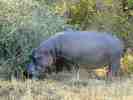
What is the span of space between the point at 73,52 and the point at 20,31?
1.33m

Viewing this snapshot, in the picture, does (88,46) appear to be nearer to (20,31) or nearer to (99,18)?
(20,31)

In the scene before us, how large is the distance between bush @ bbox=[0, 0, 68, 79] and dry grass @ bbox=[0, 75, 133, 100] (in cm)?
118

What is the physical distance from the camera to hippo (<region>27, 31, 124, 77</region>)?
9.24 m

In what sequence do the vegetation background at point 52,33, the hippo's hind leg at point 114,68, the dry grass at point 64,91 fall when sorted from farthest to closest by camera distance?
the hippo's hind leg at point 114,68 → the vegetation background at point 52,33 → the dry grass at point 64,91

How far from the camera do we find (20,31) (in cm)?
970

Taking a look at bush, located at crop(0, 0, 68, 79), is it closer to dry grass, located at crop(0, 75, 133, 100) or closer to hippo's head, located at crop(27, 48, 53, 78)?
hippo's head, located at crop(27, 48, 53, 78)

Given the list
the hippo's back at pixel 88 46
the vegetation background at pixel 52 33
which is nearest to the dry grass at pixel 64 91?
the vegetation background at pixel 52 33

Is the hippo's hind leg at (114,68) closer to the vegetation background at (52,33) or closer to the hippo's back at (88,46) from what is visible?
the hippo's back at (88,46)

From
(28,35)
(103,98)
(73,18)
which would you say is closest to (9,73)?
(28,35)

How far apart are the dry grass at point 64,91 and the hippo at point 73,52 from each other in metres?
0.81

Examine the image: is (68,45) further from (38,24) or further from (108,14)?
(108,14)

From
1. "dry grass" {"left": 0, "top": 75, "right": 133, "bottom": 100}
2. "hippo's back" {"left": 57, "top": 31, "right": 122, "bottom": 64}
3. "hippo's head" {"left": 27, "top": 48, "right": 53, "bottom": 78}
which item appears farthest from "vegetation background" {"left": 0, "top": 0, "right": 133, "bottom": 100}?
"hippo's back" {"left": 57, "top": 31, "right": 122, "bottom": 64}

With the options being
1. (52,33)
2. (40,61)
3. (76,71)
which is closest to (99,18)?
(52,33)

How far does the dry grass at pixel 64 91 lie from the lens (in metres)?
7.09
